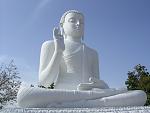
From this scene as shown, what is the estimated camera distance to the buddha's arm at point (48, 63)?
7.16 meters

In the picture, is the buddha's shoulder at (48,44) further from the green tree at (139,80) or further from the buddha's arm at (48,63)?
the green tree at (139,80)

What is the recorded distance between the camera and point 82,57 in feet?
25.9

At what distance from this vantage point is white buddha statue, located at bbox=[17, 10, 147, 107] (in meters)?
5.99

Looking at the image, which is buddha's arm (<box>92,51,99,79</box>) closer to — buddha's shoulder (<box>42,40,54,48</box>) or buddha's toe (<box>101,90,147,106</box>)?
buddha's shoulder (<box>42,40,54,48</box>)

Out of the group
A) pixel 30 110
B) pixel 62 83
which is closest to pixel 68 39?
pixel 62 83

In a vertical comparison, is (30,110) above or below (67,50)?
below

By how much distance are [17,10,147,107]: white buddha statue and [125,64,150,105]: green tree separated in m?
5.30

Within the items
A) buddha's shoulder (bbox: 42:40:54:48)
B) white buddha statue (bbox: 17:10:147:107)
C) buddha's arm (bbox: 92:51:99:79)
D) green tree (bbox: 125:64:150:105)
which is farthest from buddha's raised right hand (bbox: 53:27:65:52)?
green tree (bbox: 125:64:150:105)

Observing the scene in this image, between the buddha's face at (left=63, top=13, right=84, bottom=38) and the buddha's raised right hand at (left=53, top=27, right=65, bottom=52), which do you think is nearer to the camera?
the buddha's raised right hand at (left=53, top=27, right=65, bottom=52)

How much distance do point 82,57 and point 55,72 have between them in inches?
37.8

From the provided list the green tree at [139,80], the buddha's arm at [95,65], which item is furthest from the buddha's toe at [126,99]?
the green tree at [139,80]

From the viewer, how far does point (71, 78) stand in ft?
24.6

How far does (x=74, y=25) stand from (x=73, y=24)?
0.04 m

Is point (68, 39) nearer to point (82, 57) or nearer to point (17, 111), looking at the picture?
point (82, 57)
